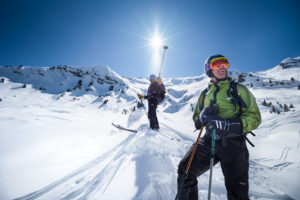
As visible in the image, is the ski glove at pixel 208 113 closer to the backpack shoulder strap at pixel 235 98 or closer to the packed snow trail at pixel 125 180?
the backpack shoulder strap at pixel 235 98

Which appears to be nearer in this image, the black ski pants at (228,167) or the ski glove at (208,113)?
the black ski pants at (228,167)

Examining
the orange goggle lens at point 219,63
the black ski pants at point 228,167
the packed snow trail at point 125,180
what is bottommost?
the packed snow trail at point 125,180

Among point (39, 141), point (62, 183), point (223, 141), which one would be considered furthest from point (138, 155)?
point (39, 141)

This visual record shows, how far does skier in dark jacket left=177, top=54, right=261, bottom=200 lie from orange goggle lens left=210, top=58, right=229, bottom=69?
31 centimetres

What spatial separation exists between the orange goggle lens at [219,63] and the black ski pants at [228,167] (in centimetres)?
123

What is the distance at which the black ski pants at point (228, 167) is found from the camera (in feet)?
4.89

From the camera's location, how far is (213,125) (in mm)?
1651

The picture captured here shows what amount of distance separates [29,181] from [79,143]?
1980 millimetres

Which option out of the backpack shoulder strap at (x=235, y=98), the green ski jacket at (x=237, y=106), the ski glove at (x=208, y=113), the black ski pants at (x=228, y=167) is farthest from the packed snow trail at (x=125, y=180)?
the backpack shoulder strap at (x=235, y=98)

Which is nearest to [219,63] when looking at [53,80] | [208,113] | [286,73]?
[208,113]

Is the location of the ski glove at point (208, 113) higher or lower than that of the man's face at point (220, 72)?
lower

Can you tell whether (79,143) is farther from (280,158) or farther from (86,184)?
(280,158)

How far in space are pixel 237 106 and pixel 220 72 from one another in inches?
26.4

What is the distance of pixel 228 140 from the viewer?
5.47 ft
